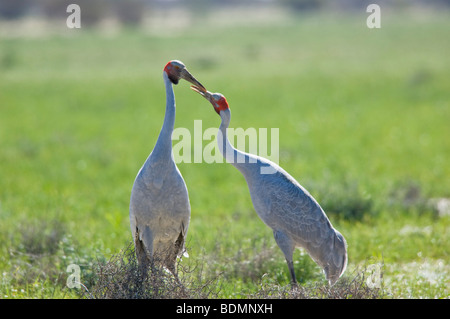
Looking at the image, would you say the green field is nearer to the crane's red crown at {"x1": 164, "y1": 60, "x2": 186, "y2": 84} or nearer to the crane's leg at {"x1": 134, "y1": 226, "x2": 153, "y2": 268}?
the crane's leg at {"x1": 134, "y1": 226, "x2": 153, "y2": 268}

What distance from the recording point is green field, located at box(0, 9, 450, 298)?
6105mm

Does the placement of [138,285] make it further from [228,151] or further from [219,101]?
[219,101]

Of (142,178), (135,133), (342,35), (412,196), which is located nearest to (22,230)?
(142,178)

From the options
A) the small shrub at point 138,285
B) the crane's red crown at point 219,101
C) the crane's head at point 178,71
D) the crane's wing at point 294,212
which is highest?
the crane's head at point 178,71

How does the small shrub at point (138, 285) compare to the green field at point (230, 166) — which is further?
the green field at point (230, 166)

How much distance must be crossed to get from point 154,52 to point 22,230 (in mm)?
27649

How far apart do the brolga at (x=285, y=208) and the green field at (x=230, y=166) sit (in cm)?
34

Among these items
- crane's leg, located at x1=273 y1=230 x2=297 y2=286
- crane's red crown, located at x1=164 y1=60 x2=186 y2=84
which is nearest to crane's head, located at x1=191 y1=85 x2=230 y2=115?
crane's red crown, located at x1=164 y1=60 x2=186 y2=84

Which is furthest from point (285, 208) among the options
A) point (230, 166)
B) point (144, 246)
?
point (230, 166)

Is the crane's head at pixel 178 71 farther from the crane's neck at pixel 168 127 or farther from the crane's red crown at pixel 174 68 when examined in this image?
the crane's neck at pixel 168 127

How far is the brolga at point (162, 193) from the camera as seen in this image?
184 inches

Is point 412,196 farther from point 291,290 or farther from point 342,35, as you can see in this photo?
point 342,35

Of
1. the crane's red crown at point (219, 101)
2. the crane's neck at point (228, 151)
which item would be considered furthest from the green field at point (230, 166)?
the crane's red crown at point (219, 101)

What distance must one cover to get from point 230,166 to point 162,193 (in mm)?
7910
